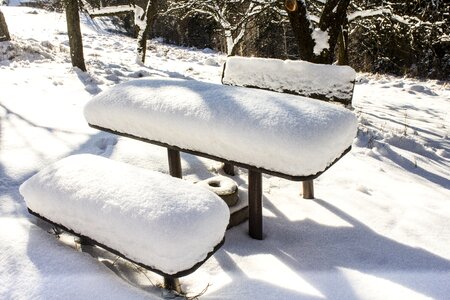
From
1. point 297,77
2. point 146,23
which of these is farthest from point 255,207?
point 146,23

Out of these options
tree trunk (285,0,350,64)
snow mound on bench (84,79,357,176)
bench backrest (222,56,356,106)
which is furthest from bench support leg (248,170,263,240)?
tree trunk (285,0,350,64)

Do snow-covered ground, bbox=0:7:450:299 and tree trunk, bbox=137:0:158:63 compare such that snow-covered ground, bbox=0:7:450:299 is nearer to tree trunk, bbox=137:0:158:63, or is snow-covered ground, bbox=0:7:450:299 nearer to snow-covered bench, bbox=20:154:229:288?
snow-covered bench, bbox=20:154:229:288

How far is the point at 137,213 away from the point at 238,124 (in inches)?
37.2

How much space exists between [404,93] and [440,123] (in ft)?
9.79

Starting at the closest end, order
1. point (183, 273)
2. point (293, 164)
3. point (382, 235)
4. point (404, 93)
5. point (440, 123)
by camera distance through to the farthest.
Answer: point (183, 273)
point (293, 164)
point (382, 235)
point (440, 123)
point (404, 93)

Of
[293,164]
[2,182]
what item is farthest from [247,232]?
[2,182]

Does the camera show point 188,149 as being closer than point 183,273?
No

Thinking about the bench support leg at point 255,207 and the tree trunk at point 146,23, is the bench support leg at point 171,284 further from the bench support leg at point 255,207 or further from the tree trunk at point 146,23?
the tree trunk at point 146,23

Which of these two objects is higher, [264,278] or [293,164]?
[293,164]

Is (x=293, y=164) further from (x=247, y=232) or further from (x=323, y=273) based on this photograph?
(x=247, y=232)

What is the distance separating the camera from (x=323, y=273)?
8.49ft

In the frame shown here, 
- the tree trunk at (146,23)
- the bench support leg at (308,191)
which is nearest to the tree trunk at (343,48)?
the tree trunk at (146,23)

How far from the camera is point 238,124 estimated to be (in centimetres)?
254

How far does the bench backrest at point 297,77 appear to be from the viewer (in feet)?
12.9
